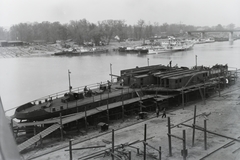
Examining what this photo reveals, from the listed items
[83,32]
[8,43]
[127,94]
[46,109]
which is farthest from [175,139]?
[83,32]

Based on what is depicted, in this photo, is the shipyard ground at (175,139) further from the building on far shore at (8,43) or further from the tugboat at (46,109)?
the building on far shore at (8,43)

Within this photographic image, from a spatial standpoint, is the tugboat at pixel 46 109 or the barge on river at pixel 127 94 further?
the barge on river at pixel 127 94

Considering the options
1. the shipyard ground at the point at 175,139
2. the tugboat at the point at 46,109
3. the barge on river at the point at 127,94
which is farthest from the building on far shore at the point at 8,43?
the shipyard ground at the point at 175,139

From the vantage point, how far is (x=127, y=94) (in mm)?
13906

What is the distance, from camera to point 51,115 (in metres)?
11.2

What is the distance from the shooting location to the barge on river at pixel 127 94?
38.0ft

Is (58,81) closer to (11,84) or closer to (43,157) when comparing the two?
Answer: (11,84)

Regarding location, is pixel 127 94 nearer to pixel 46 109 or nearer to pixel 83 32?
pixel 46 109

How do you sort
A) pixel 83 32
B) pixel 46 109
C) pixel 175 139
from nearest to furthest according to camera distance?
pixel 175 139 < pixel 46 109 < pixel 83 32

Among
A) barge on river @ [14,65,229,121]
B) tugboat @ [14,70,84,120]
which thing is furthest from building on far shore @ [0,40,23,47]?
barge on river @ [14,65,229,121]

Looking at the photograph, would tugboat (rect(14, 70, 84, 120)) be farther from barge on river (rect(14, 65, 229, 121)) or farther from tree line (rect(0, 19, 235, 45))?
tree line (rect(0, 19, 235, 45))

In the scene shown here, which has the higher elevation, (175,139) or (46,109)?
(46,109)

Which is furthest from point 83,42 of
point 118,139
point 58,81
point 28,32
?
point 118,139

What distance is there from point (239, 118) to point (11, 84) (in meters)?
18.2
